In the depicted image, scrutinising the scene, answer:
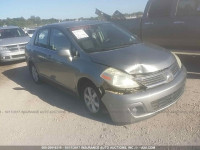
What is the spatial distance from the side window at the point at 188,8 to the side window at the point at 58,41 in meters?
3.03

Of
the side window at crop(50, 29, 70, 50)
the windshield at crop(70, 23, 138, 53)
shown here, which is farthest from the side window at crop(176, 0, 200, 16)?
the side window at crop(50, 29, 70, 50)

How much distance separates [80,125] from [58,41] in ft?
6.39

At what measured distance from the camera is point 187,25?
19.8ft

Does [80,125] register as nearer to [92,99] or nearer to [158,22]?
[92,99]

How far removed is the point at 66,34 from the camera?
4969mm

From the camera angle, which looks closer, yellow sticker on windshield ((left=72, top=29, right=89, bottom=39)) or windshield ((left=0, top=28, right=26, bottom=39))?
yellow sticker on windshield ((left=72, top=29, right=89, bottom=39))

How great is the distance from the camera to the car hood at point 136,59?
154 inches

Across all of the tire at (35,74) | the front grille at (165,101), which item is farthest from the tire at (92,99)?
the tire at (35,74)

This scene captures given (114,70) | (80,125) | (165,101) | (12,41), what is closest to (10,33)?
(12,41)

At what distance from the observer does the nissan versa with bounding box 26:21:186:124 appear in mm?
3811

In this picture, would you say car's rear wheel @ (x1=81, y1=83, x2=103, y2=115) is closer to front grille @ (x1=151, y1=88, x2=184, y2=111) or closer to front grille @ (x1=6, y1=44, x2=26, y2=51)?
front grille @ (x1=151, y1=88, x2=184, y2=111)

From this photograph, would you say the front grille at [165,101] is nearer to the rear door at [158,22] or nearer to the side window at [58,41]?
the side window at [58,41]

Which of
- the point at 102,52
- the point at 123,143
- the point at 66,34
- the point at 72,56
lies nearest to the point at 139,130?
the point at 123,143

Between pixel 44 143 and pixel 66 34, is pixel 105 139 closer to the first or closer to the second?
pixel 44 143
